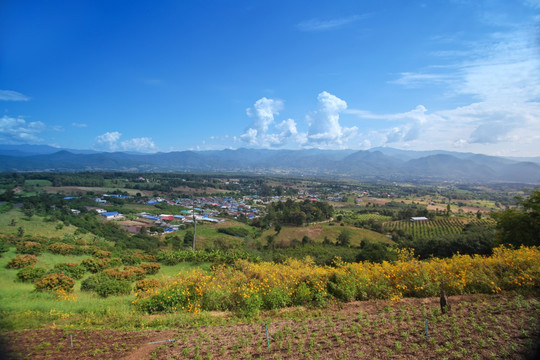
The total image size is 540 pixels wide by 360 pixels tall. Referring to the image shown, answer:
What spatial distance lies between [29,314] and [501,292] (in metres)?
9.91

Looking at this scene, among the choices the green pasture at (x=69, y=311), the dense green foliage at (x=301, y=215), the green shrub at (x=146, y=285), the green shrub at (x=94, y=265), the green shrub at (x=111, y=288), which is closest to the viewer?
the green pasture at (x=69, y=311)

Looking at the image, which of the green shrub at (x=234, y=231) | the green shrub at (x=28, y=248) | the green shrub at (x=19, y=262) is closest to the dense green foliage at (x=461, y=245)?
the green shrub at (x=19, y=262)

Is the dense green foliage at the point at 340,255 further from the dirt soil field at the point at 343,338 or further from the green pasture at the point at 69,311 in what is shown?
the green pasture at the point at 69,311

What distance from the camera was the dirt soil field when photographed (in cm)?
357

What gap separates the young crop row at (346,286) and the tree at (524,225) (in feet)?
19.0

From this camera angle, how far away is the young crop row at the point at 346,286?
573cm

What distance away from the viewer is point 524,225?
429 inches

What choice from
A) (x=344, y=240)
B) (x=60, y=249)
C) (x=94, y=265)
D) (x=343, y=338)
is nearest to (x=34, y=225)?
(x=60, y=249)

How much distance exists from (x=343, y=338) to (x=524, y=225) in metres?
11.8

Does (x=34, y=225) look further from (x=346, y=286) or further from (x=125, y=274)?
(x=346, y=286)

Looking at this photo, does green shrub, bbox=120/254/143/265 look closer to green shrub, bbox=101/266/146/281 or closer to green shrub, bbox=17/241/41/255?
green shrub, bbox=101/266/146/281

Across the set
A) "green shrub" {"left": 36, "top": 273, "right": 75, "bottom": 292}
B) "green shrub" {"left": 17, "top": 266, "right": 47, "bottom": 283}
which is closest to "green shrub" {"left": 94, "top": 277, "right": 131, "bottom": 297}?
"green shrub" {"left": 36, "top": 273, "right": 75, "bottom": 292}

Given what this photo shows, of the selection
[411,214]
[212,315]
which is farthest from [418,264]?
[411,214]

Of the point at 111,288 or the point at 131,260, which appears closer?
the point at 111,288
